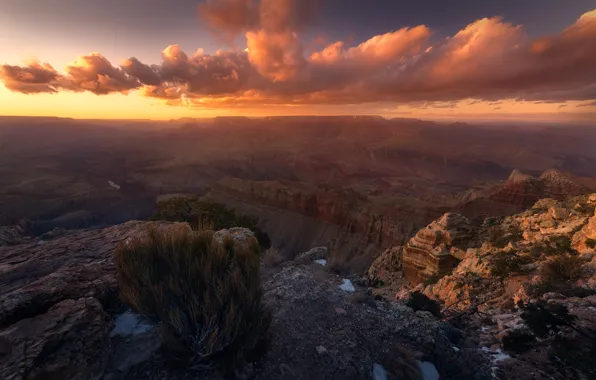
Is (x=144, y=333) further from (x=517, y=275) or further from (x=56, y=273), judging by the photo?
(x=517, y=275)

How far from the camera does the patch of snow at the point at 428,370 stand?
15.2 ft

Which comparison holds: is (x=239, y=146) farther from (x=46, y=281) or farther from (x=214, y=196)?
(x=46, y=281)

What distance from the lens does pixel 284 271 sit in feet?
27.7

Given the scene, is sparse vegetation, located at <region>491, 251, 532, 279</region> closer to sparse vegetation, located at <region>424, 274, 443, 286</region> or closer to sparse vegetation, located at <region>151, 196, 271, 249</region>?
sparse vegetation, located at <region>424, 274, 443, 286</region>

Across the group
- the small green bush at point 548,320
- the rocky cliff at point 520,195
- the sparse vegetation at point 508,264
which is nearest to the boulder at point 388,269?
the sparse vegetation at point 508,264

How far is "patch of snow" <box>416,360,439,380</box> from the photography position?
183 inches

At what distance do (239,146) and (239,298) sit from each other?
196532mm

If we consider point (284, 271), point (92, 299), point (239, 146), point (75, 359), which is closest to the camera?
point (75, 359)

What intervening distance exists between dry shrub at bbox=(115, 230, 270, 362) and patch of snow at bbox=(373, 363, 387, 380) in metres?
1.84

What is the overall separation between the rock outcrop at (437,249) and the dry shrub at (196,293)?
643 inches

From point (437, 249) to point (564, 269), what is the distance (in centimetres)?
960

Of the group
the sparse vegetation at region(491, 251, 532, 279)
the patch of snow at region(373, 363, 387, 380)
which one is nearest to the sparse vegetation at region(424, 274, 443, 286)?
the sparse vegetation at region(491, 251, 532, 279)

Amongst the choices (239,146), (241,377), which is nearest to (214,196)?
(241,377)

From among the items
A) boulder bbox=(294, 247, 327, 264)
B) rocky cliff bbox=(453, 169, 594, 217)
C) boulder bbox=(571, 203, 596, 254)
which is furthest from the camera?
rocky cliff bbox=(453, 169, 594, 217)
